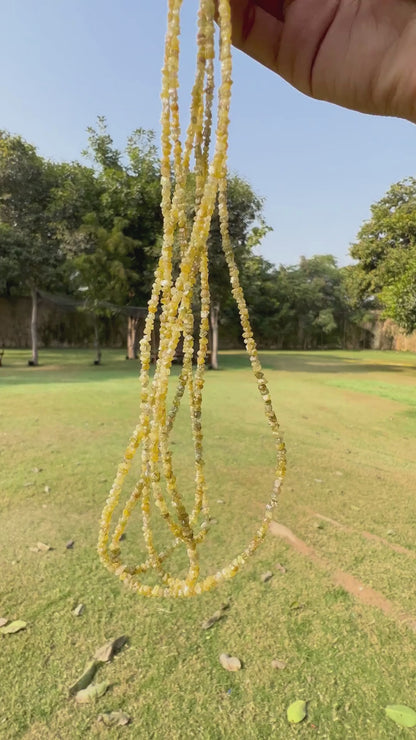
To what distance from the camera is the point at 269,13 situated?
0.93m

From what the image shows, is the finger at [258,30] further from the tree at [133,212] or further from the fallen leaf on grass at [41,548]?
the tree at [133,212]

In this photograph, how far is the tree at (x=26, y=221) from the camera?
35.7 ft

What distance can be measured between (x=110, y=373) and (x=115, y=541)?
9.56 metres

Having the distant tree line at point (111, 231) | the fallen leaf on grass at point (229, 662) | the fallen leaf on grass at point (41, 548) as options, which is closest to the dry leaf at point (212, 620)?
the fallen leaf on grass at point (229, 662)

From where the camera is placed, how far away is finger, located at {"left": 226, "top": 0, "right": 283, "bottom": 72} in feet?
2.97

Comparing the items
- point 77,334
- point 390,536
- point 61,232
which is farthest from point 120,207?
point 390,536

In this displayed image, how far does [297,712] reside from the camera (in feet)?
4.72

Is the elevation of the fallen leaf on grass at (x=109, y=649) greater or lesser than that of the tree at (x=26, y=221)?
lesser

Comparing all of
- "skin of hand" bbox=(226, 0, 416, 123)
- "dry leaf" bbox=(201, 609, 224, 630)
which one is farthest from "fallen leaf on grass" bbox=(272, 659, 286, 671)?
"skin of hand" bbox=(226, 0, 416, 123)

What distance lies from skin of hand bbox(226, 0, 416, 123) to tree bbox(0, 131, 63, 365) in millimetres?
10666

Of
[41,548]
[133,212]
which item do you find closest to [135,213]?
[133,212]

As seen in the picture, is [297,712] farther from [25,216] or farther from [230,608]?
[25,216]

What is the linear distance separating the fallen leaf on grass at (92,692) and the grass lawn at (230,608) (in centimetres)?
2

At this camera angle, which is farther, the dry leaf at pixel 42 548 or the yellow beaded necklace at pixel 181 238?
the dry leaf at pixel 42 548
